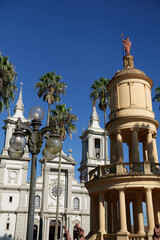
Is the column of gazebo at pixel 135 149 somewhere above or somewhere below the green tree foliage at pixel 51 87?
below

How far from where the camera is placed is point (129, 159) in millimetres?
23016

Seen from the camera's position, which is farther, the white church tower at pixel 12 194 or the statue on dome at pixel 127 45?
the white church tower at pixel 12 194

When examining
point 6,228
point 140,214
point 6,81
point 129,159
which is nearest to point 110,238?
point 140,214

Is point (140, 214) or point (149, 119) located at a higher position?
point (149, 119)

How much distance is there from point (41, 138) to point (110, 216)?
14.8 meters

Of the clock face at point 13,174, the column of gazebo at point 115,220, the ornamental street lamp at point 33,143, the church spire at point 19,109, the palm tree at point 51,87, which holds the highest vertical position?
the church spire at point 19,109

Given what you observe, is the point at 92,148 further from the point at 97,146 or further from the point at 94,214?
the point at 94,214

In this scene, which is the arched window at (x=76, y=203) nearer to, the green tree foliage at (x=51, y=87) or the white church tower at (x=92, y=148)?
the white church tower at (x=92, y=148)

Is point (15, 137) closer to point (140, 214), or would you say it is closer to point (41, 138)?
point (41, 138)

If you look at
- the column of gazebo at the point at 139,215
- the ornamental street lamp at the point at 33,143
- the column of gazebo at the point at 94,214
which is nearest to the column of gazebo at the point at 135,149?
the column of gazebo at the point at 139,215

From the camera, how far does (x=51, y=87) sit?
36969mm

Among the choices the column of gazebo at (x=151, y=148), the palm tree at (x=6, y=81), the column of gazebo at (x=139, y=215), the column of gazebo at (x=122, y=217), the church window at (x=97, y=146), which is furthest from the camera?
the church window at (x=97, y=146)

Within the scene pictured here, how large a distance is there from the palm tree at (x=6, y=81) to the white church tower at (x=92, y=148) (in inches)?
1065

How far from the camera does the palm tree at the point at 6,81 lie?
2939 cm
